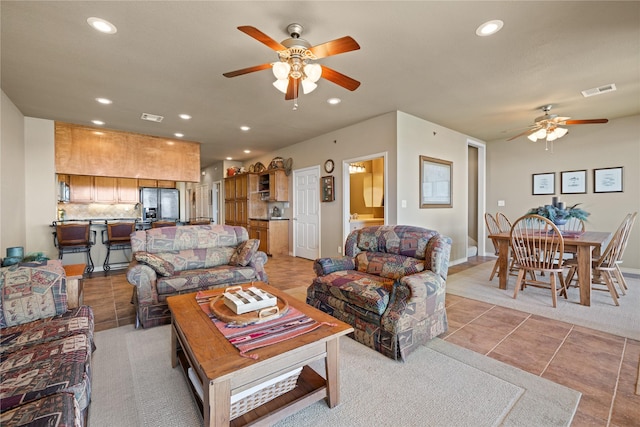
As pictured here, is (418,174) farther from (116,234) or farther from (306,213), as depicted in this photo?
(116,234)

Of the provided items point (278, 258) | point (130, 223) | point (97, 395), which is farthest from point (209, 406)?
point (278, 258)

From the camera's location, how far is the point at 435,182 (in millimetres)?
5094

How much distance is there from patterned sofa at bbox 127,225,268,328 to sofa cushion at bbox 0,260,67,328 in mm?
743

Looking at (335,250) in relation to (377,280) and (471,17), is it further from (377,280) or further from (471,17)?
(471,17)

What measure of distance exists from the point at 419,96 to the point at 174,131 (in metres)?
4.50

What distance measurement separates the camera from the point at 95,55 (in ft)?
8.86

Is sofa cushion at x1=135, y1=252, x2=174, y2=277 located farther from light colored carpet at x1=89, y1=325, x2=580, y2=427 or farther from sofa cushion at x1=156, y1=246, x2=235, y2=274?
light colored carpet at x1=89, y1=325, x2=580, y2=427

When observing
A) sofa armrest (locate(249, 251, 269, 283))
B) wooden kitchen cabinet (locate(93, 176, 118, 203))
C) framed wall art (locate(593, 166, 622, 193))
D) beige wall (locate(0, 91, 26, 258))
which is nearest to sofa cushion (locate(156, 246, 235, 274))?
sofa armrest (locate(249, 251, 269, 283))

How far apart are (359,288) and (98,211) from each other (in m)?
7.67

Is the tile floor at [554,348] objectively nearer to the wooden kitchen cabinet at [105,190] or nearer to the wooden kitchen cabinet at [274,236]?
the wooden kitchen cabinet at [274,236]

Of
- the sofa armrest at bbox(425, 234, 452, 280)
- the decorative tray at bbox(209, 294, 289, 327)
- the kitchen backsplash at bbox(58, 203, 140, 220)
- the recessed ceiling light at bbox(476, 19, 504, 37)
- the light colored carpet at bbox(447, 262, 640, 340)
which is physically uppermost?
the recessed ceiling light at bbox(476, 19, 504, 37)

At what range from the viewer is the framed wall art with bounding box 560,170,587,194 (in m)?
5.16

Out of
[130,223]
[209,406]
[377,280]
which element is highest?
[130,223]

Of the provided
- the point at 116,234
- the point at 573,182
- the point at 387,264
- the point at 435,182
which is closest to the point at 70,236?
the point at 116,234
